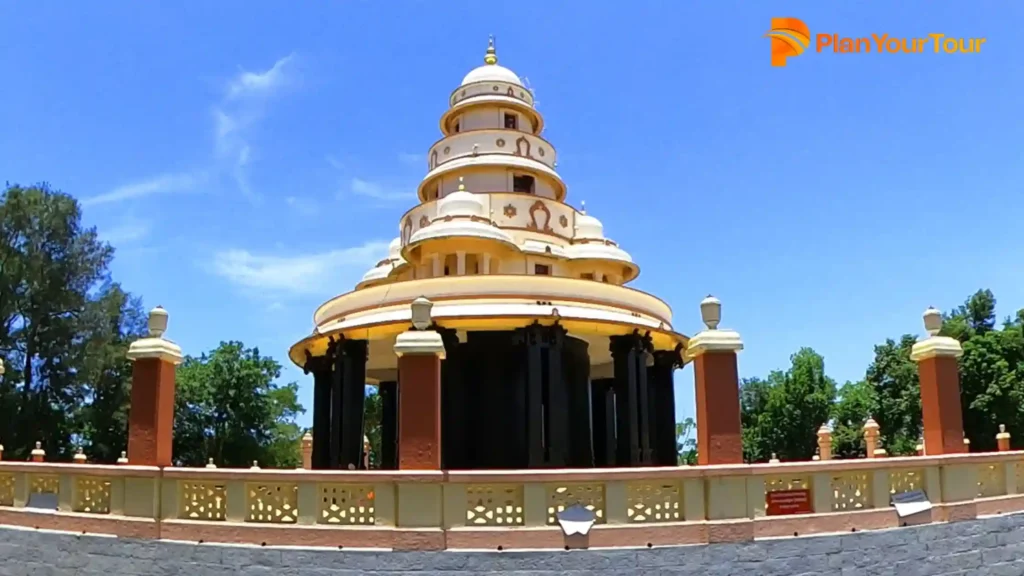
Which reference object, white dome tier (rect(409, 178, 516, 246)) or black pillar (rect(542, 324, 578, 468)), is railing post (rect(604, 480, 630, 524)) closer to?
black pillar (rect(542, 324, 578, 468))

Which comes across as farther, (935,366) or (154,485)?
(935,366)

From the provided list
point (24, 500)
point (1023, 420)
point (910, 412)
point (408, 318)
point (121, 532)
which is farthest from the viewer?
point (910, 412)

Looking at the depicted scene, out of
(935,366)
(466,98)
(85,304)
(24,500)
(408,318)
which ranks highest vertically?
(466,98)

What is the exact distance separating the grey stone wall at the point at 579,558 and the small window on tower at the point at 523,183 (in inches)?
588

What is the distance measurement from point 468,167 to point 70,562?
14987 mm

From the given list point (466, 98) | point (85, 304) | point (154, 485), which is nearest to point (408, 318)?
point (154, 485)

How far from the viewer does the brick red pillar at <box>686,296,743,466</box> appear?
1057 cm

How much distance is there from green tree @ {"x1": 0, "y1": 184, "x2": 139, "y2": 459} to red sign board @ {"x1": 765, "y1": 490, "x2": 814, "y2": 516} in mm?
33831

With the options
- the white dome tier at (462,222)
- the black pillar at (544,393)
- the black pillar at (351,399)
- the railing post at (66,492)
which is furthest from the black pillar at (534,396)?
the railing post at (66,492)

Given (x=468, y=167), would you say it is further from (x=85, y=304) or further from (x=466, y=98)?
(x=85, y=304)

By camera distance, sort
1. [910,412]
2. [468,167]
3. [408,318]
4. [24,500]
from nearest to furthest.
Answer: [24,500] → [408,318] → [468,167] → [910,412]

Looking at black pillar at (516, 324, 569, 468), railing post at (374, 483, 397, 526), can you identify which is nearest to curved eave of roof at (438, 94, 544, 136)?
black pillar at (516, 324, 569, 468)

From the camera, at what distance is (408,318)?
16.8 metres

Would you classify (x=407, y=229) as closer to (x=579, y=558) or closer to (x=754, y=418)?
(x=579, y=558)
